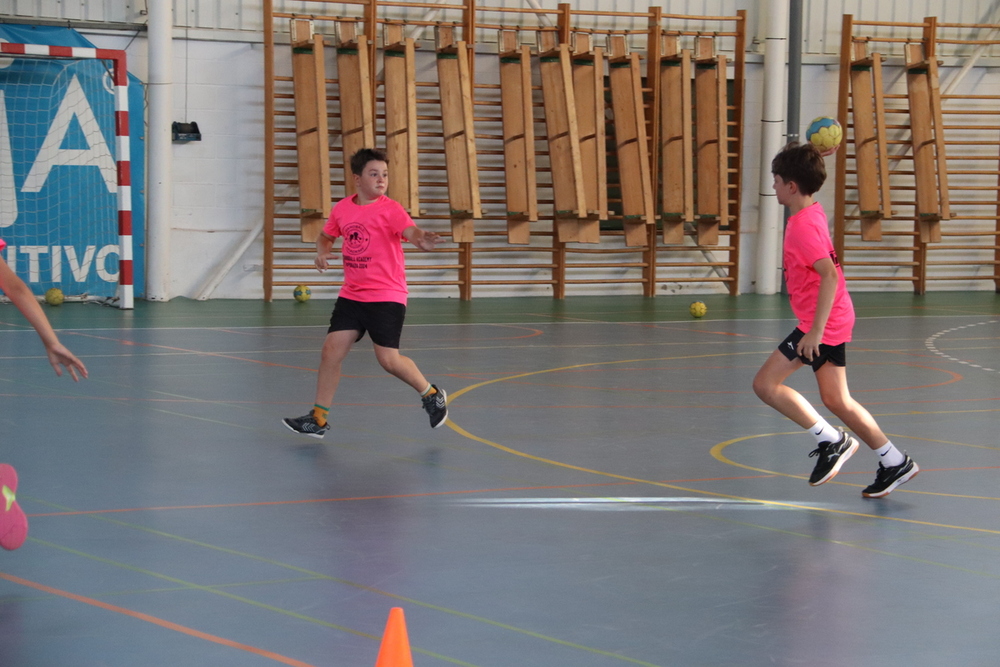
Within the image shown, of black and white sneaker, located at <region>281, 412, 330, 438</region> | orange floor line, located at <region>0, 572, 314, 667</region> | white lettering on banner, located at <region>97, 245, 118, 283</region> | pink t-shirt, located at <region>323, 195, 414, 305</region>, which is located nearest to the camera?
orange floor line, located at <region>0, 572, 314, 667</region>

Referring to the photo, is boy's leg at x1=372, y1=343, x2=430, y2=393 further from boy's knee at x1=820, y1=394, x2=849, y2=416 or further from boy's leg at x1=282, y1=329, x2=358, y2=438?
boy's knee at x1=820, y1=394, x2=849, y2=416

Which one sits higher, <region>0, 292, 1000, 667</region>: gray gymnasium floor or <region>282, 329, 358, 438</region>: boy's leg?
<region>282, 329, 358, 438</region>: boy's leg

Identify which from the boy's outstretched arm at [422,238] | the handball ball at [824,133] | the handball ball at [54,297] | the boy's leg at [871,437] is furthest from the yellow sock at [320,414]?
the handball ball at [824,133]

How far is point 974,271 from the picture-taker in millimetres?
16969

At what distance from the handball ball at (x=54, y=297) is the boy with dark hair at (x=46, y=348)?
9.30m

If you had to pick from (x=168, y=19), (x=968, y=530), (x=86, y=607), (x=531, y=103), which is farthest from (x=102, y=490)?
(x=531, y=103)

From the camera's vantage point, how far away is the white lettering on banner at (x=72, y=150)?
1298 cm

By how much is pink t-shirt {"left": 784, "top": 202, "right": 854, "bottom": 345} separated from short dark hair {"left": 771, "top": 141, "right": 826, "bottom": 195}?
0.30 ft

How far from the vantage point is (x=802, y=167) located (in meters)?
4.71

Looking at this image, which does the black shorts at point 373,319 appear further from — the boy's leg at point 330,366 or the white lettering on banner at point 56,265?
the white lettering on banner at point 56,265

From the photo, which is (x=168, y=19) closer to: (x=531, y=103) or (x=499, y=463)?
(x=531, y=103)

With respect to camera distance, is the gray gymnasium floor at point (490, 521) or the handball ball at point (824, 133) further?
the handball ball at point (824, 133)

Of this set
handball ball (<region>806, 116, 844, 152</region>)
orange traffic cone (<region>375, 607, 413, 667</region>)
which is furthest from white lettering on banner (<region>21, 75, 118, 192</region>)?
orange traffic cone (<region>375, 607, 413, 667</region>)

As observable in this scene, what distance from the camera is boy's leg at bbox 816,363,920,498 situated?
472 centimetres
